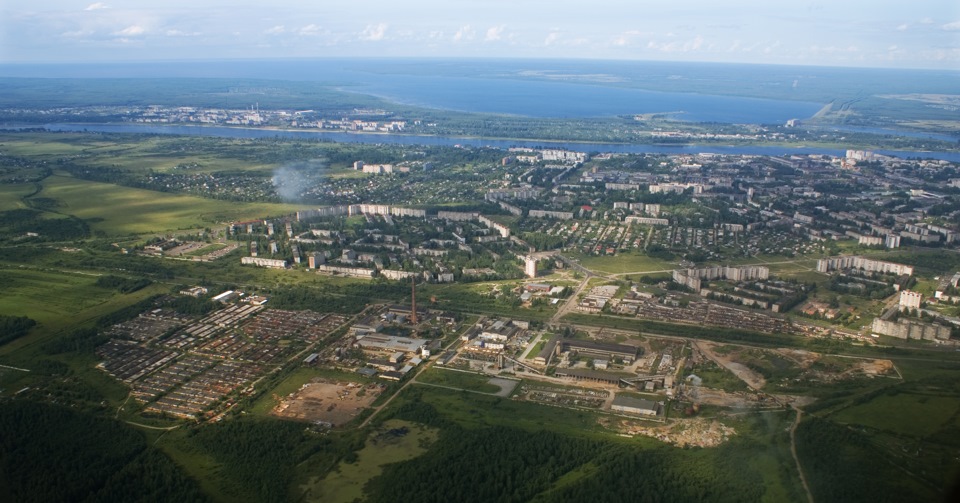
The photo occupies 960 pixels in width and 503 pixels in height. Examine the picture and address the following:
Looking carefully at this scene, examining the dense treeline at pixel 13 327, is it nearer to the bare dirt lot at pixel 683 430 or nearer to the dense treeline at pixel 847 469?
the bare dirt lot at pixel 683 430

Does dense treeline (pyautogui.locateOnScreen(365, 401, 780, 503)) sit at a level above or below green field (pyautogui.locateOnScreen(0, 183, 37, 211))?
below

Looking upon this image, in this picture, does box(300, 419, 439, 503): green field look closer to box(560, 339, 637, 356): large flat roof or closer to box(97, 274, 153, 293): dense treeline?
box(560, 339, 637, 356): large flat roof

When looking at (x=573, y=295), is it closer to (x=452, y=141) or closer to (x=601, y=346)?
(x=601, y=346)

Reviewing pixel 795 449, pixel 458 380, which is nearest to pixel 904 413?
pixel 795 449

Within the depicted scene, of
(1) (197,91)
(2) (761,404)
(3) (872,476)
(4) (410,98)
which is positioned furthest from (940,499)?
(1) (197,91)

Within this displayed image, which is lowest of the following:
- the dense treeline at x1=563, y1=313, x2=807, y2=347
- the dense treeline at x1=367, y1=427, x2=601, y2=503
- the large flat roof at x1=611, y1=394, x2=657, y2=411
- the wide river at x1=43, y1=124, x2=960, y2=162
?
the dense treeline at x1=367, y1=427, x2=601, y2=503

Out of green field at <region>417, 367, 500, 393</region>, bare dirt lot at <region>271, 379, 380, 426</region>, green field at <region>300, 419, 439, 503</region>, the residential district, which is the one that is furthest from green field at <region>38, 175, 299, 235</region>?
green field at <region>300, 419, 439, 503</region>

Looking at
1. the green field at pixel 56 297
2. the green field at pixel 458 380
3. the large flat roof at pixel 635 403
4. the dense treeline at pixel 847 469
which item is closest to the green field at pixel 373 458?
the green field at pixel 458 380
